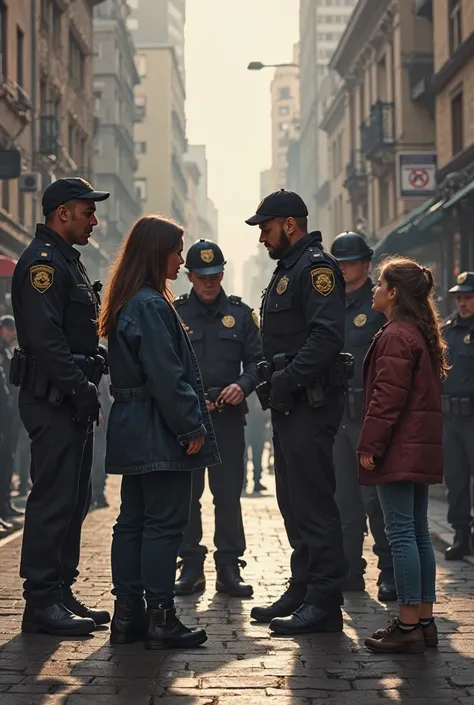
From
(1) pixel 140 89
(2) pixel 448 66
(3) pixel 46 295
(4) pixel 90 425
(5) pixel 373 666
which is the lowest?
(5) pixel 373 666

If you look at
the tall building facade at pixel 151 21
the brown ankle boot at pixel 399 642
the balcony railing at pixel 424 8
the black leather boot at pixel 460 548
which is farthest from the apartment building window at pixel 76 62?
the tall building facade at pixel 151 21

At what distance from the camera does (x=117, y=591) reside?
6027 millimetres

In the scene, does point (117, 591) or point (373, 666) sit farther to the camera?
point (117, 591)

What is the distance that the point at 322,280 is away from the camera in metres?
6.38

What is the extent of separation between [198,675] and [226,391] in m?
2.98

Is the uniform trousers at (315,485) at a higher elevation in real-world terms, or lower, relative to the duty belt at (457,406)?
lower

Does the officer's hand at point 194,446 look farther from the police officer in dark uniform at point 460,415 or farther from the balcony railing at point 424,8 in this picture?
the balcony railing at point 424,8

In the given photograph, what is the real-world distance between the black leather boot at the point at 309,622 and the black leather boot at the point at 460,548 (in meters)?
3.12

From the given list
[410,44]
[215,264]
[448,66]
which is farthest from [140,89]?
[215,264]

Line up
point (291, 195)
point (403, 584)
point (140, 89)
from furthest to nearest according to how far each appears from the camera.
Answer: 1. point (140, 89)
2. point (291, 195)
3. point (403, 584)

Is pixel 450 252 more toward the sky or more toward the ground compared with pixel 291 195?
more toward the sky

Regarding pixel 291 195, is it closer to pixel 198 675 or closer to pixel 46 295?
pixel 46 295

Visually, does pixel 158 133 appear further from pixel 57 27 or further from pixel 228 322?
pixel 228 322

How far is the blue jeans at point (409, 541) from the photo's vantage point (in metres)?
5.86
